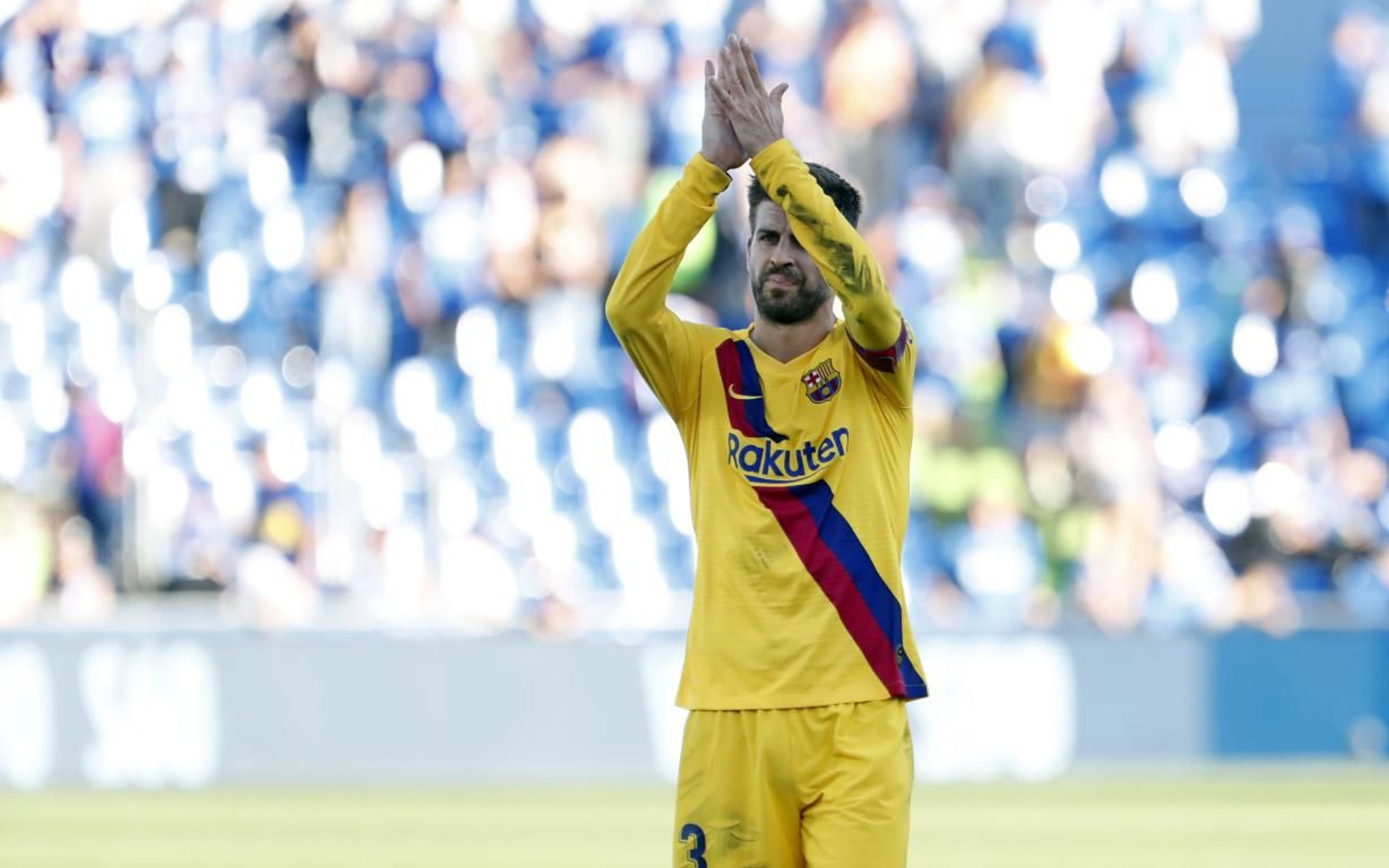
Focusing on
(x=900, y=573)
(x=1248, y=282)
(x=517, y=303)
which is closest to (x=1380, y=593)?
(x=1248, y=282)

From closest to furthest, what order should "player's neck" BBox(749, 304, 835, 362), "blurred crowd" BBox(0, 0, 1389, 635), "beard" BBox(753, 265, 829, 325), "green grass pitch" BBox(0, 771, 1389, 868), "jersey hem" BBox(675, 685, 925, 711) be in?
"jersey hem" BBox(675, 685, 925, 711) → "beard" BBox(753, 265, 829, 325) → "player's neck" BBox(749, 304, 835, 362) → "green grass pitch" BBox(0, 771, 1389, 868) → "blurred crowd" BBox(0, 0, 1389, 635)

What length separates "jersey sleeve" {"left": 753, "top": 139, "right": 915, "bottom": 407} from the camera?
4.23 metres

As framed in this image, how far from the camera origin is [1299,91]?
1254 cm

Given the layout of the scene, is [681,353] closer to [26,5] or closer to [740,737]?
[740,737]

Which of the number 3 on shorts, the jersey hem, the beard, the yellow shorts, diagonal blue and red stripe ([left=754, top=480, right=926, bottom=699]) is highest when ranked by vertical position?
the beard

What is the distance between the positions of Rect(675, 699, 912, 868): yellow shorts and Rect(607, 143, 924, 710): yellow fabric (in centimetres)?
5

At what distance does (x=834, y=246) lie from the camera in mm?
4230

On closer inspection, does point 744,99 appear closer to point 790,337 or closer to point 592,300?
point 790,337

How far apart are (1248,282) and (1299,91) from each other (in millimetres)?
1163

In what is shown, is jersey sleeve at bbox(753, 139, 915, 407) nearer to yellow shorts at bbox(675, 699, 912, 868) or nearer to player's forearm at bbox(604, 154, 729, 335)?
player's forearm at bbox(604, 154, 729, 335)

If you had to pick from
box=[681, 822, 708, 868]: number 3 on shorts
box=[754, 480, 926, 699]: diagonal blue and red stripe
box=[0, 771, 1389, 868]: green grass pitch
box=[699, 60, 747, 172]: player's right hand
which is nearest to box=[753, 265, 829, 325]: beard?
box=[699, 60, 747, 172]: player's right hand

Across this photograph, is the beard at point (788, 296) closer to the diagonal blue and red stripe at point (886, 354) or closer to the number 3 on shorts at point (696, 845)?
the diagonal blue and red stripe at point (886, 354)

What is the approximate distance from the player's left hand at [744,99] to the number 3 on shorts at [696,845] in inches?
53.8

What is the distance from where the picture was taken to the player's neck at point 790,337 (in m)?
4.55
